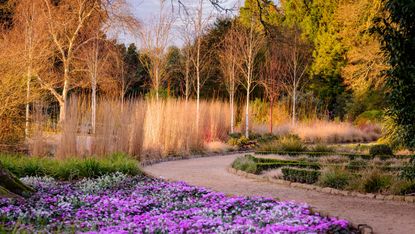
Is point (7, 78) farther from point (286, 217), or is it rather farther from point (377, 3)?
point (377, 3)

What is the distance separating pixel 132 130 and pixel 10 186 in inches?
213

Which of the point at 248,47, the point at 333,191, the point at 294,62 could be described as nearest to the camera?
the point at 333,191

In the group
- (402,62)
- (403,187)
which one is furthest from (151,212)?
(403,187)

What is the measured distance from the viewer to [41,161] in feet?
30.6

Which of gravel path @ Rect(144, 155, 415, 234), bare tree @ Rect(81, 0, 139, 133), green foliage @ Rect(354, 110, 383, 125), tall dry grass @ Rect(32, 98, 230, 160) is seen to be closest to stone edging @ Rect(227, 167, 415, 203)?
gravel path @ Rect(144, 155, 415, 234)

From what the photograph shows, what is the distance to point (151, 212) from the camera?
5.79 metres

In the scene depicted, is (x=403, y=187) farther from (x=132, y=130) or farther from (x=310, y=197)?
(x=132, y=130)

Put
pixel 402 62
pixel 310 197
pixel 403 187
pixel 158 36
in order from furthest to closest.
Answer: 1. pixel 158 36
2. pixel 403 187
3. pixel 310 197
4. pixel 402 62

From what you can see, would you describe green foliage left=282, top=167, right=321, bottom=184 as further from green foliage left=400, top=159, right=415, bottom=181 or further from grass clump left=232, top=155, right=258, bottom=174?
green foliage left=400, top=159, right=415, bottom=181

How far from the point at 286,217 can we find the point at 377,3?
14646 millimetres

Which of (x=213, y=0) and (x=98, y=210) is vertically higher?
(x=213, y=0)

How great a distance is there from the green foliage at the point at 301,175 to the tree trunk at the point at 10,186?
4841mm

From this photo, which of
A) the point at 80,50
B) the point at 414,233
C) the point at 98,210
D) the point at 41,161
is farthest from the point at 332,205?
the point at 80,50

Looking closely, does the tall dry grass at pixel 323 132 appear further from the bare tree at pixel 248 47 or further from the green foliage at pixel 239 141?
the green foliage at pixel 239 141
